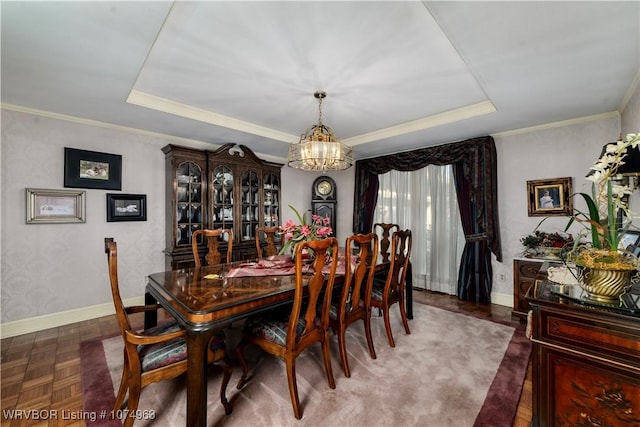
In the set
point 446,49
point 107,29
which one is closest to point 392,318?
point 446,49

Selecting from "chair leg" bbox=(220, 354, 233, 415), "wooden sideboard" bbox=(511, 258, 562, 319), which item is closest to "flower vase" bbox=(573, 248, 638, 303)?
"wooden sideboard" bbox=(511, 258, 562, 319)

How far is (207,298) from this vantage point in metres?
1.59

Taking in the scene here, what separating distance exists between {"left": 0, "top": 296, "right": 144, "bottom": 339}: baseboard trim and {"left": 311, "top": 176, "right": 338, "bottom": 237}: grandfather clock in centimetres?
329

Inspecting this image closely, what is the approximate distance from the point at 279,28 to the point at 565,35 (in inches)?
70.9

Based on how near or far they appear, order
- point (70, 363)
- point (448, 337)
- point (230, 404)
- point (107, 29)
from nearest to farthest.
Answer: point (107, 29)
point (230, 404)
point (70, 363)
point (448, 337)

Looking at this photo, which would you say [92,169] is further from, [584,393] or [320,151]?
[584,393]

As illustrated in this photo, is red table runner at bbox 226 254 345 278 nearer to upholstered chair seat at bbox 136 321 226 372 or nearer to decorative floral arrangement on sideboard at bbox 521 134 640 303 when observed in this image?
upholstered chair seat at bbox 136 321 226 372

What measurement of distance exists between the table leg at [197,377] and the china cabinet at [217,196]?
95.7 inches

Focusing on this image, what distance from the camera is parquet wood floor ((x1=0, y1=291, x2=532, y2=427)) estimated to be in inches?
66.1

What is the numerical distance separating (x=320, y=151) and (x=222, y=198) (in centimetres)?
200

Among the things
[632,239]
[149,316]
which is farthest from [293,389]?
[632,239]

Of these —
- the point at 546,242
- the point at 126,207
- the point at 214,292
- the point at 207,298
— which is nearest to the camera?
the point at 207,298

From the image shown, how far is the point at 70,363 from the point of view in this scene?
7.29ft

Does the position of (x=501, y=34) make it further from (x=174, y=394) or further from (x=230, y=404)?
(x=174, y=394)
